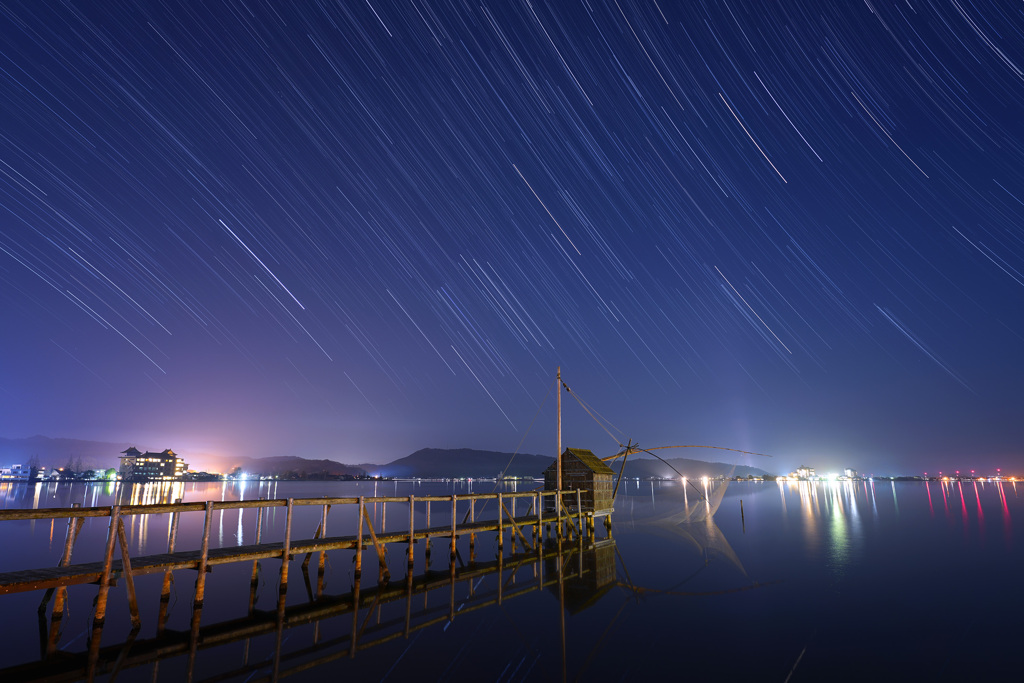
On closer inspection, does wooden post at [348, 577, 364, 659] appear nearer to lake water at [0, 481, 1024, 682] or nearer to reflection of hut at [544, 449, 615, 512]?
lake water at [0, 481, 1024, 682]

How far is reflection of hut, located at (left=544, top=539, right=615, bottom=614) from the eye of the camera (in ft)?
68.3

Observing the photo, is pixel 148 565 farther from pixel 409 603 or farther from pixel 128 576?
pixel 409 603

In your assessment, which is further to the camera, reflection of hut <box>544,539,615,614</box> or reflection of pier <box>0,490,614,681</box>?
reflection of hut <box>544,539,615,614</box>

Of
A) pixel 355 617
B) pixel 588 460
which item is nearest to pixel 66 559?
pixel 355 617

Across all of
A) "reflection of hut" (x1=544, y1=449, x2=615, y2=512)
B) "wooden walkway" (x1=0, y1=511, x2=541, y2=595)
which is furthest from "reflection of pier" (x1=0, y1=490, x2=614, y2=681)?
"reflection of hut" (x1=544, y1=449, x2=615, y2=512)

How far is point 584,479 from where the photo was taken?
3759 cm

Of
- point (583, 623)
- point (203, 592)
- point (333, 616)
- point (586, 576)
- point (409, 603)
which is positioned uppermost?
point (203, 592)

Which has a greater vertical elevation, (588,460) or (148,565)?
(588,460)

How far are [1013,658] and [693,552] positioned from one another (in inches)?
803

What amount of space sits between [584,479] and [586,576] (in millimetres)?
12339

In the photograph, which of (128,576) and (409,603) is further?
(409,603)

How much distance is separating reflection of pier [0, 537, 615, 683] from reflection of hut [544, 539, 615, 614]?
0.17 ft

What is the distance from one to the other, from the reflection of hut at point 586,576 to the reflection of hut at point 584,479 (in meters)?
3.68

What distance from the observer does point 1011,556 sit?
1309 inches
